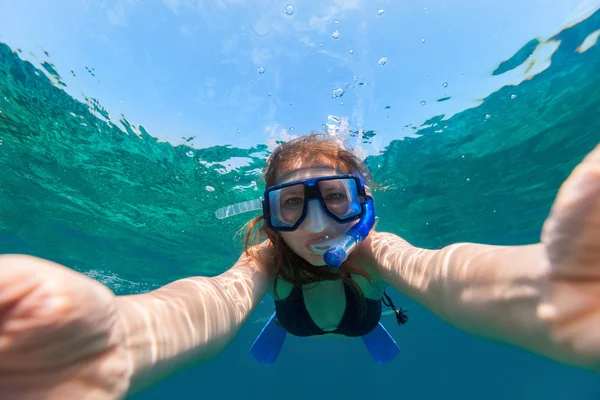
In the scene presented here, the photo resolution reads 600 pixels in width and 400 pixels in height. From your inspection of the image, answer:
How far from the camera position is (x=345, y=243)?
122 inches

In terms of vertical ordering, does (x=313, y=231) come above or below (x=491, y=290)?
above

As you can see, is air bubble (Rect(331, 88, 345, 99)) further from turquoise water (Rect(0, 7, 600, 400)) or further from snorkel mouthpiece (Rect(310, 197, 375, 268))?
snorkel mouthpiece (Rect(310, 197, 375, 268))

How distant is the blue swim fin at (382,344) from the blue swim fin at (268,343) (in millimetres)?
1756

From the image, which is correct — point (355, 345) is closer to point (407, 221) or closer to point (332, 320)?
point (407, 221)

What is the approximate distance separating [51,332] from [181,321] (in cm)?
109

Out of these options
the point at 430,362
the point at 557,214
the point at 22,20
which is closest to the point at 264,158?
the point at 22,20

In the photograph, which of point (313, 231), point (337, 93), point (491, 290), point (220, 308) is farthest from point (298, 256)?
point (337, 93)

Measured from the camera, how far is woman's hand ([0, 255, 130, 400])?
3.18 ft

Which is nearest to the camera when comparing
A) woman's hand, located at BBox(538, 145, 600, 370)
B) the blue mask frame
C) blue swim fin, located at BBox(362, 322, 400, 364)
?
woman's hand, located at BBox(538, 145, 600, 370)

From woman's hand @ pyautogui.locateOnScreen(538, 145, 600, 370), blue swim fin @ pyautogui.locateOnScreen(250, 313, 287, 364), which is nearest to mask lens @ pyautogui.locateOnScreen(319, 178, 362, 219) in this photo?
woman's hand @ pyautogui.locateOnScreen(538, 145, 600, 370)

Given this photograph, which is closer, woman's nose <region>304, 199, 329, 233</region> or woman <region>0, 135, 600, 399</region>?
woman <region>0, 135, 600, 399</region>

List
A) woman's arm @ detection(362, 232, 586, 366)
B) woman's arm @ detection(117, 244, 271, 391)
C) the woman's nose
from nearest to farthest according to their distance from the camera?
woman's arm @ detection(362, 232, 586, 366)
woman's arm @ detection(117, 244, 271, 391)
the woman's nose

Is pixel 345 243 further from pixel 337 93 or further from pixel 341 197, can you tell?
pixel 337 93

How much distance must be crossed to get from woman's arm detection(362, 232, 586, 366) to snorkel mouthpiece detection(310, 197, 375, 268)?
2.06ft
